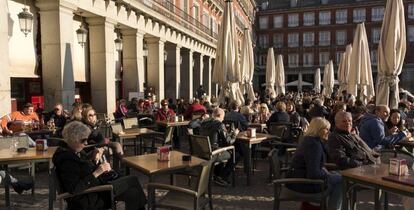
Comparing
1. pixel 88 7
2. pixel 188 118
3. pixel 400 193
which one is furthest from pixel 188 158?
pixel 88 7

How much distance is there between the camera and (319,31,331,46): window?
5909cm

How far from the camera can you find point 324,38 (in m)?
59.4

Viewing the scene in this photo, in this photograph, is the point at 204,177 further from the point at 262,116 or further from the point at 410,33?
the point at 410,33

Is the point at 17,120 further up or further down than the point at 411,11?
further down

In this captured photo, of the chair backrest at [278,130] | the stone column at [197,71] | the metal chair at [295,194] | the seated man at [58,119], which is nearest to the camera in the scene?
the metal chair at [295,194]

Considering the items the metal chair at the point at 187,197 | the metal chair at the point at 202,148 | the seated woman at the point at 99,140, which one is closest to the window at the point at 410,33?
the metal chair at the point at 202,148

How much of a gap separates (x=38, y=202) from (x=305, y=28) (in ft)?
190

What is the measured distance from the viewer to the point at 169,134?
30.7 ft

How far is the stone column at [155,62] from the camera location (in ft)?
65.5

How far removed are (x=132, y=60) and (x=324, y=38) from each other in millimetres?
47913

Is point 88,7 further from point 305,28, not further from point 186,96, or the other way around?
point 305,28

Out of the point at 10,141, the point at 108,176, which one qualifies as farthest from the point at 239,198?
the point at 10,141

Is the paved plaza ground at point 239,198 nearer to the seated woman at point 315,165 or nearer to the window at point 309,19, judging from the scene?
the seated woman at point 315,165

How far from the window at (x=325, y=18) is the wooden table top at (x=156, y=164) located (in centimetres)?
5789
